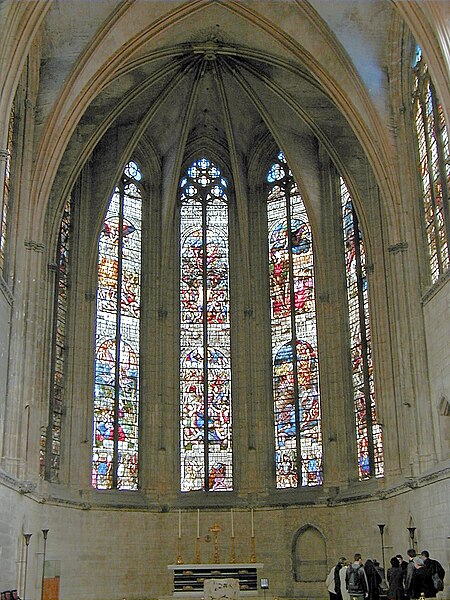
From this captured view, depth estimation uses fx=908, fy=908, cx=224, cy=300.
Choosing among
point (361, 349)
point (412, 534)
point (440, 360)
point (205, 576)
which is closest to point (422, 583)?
point (412, 534)

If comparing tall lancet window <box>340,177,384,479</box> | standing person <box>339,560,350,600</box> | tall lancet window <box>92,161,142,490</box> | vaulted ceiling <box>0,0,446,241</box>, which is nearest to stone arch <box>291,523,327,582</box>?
tall lancet window <box>340,177,384,479</box>

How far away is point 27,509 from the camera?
21.7m

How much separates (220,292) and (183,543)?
26.6 ft

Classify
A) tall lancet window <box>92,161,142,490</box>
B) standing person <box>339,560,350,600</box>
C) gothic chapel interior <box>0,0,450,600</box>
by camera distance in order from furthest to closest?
tall lancet window <box>92,161,142,490</box>
gothic chapel interior <box>0,0,450,600</box>
standing person <box>339,560,350,600</box>

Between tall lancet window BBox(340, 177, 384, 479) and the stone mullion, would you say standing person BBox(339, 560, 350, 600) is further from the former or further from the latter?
the stone mullion

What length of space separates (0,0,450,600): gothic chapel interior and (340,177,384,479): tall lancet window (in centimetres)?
8

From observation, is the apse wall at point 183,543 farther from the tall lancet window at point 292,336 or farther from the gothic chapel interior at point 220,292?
the tall lancet window at point 292,336

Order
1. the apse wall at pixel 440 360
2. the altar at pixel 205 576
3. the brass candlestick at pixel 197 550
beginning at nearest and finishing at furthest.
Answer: the apse wall at pixel 440 360 → the altar at pixel 205 576 → the brass candlestick at pixel 197 550

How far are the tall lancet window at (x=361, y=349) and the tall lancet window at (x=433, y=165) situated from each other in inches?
177

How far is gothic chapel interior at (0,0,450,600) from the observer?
70.4 feet

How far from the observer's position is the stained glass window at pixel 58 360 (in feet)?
82.5

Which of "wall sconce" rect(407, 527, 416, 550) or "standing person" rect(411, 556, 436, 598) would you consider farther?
"wall sconce" rect(407, 527, 416, 550)

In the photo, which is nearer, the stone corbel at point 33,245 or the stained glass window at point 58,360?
the stone corbel at point 33,245

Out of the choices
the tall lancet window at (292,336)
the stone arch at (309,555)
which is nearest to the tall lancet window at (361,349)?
the tall lancet window at (292,336)
